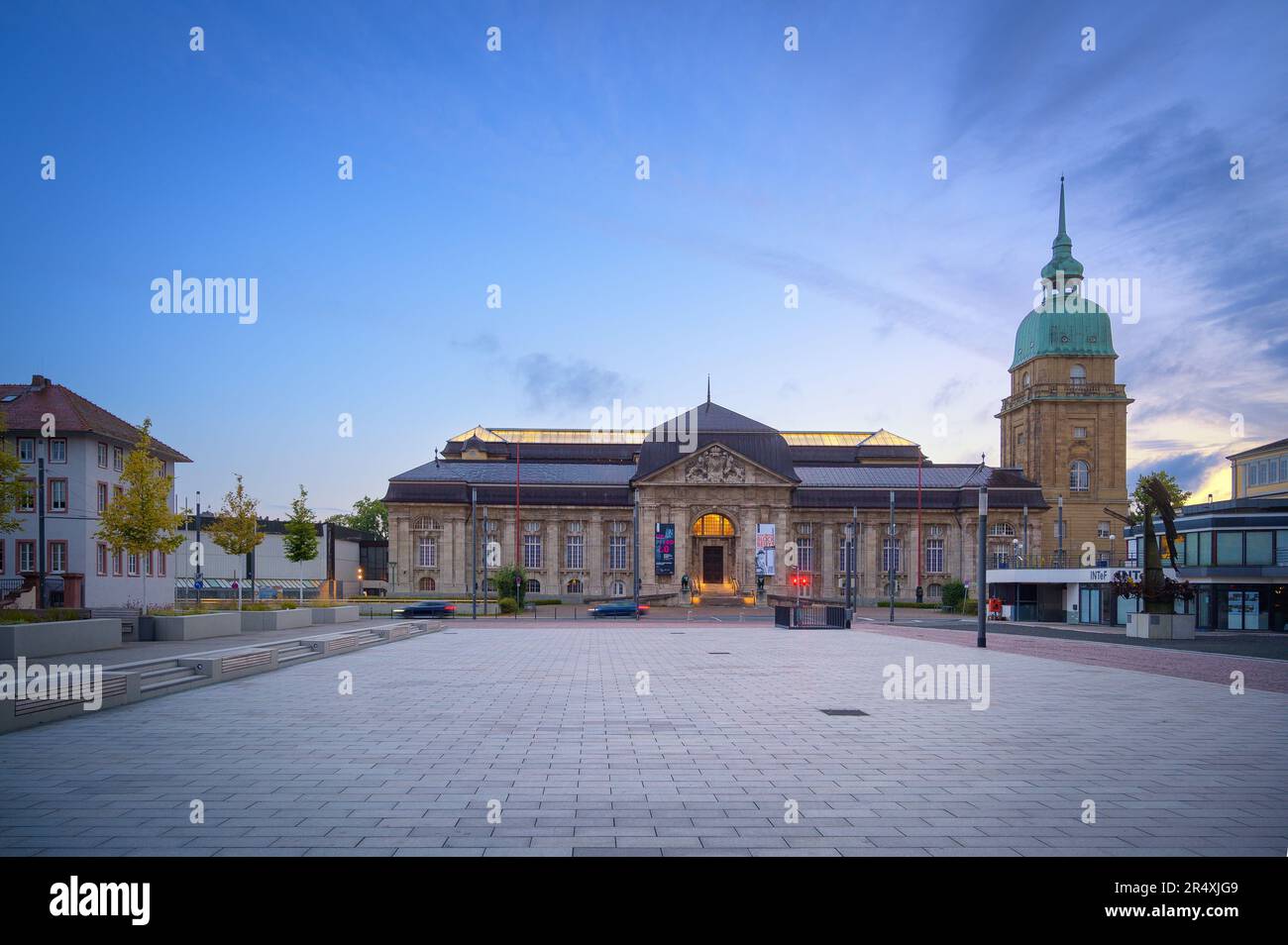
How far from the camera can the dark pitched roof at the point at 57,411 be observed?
53.5 m

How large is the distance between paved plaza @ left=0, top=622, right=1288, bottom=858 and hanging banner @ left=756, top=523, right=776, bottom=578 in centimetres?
Answer: 4615

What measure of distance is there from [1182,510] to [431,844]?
2040 inches

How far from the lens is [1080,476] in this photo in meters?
95.6

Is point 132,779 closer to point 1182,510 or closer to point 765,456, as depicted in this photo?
point 1182,510

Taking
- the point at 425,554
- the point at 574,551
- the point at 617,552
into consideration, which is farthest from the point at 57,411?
the point at 617,552

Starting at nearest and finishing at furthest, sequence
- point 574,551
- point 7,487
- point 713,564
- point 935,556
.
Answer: point 7,487, point 713,564, point 935,556, point 574,551

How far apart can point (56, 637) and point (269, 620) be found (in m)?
11.5

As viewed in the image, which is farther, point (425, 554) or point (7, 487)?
point (425, 554)

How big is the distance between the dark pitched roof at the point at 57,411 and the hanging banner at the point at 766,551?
4323cm

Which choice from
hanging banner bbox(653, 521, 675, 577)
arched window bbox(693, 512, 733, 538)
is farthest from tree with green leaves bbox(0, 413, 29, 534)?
arched window bbox(693, 512, 733, 538)

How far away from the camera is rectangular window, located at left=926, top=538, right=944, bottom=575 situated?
88750mm

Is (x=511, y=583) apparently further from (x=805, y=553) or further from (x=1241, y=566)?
(x=1241, y=566)

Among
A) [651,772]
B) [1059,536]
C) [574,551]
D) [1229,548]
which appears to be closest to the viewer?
[651,772]
